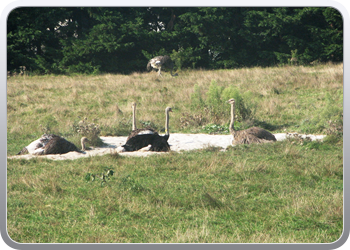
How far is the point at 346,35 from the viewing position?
3656mm

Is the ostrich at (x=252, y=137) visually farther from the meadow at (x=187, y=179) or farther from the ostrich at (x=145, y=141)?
the ostrich at (x=145, y=141)

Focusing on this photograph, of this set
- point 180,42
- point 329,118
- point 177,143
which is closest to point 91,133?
point 177,143

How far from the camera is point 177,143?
35.8ft

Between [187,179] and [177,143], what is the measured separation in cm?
378

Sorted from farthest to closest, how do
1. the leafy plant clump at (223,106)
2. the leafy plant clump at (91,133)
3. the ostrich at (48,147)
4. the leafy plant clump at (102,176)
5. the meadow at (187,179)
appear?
1. the leafy plant clump at (223,106)
2. the leafy plant clump at (91,133)
3. the ostrich at (48,147)
4. the leafy plant clump at (102,176)
5. the meadow at (187,179)

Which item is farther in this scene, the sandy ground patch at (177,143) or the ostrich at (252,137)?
the ostrich at (252,137)

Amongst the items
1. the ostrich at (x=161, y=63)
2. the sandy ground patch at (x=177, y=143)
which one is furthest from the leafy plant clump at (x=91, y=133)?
the ostrich at (x=161, y=63)

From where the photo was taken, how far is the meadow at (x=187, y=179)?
4.74 metres

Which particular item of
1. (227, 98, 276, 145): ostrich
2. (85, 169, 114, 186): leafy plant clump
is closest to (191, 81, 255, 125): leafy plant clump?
(227, 98, 276, 145): ostrich

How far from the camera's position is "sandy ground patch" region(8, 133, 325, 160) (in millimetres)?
9436

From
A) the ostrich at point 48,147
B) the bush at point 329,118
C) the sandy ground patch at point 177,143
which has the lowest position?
the sandy ground patch at point 177,143

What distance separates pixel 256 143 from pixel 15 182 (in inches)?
223

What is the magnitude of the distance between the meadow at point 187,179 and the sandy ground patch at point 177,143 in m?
0.57
